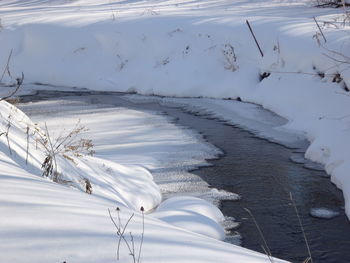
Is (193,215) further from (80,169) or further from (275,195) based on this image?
Result: (275,195)

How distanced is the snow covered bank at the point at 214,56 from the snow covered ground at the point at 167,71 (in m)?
0.03

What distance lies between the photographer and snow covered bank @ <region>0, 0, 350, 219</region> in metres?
8.73

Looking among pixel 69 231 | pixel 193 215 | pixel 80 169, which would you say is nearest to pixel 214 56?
pixel 80 169

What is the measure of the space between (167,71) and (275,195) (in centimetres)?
778

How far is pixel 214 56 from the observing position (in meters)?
13.0

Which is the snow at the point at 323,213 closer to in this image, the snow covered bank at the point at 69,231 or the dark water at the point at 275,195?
the dark water at the point at 275,195

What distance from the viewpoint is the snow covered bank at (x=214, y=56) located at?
344 inches

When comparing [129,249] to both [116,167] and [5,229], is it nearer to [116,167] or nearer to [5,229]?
[5,229]

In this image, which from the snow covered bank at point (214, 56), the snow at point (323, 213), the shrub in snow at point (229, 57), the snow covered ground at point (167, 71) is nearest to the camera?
the snow covered ground at point (167, 71)

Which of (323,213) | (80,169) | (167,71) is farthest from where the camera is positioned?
(167,71)

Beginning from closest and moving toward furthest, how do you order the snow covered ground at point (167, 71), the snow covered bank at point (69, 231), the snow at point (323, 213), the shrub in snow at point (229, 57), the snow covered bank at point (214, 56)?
the snow covered bank at point (69, 231)
the snow covered ground at point (167, 71)
the snow at point (323, 213)
the snow covered bank at point (214, 56)
the shrub in snow at point (229, 57)

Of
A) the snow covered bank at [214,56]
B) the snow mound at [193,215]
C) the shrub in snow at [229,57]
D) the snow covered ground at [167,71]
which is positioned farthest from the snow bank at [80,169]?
the shrub in snow at [229,57]

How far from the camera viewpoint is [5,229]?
2.14 metres

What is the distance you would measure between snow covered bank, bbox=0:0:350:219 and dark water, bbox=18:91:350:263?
388mm
